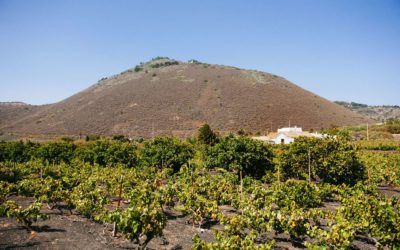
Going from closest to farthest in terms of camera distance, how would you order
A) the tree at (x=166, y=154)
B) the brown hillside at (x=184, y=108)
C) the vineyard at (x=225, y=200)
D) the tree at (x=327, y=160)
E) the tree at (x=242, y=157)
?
the vineyard at (x=225, y=200) < the tree at (x=327, y=160) < the tree at (x=242, y=157) < the tree at (x=166, y=154) < the brown hillside at (x=184, y=108)

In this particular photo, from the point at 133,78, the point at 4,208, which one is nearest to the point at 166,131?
the point at 133,78

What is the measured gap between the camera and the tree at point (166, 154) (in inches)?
857

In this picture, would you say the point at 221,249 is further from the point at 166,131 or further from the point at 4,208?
the point at 166,131

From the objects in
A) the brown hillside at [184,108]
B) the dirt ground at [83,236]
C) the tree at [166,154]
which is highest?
the brown hillside at [184,108]

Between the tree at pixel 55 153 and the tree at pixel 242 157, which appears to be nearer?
the tree at pixel 242 157

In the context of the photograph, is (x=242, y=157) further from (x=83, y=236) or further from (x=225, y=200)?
(x=83, y=236)

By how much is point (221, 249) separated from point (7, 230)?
727cm

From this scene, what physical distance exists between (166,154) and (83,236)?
488 inches

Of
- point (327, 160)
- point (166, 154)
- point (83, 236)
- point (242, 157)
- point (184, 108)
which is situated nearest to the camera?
point (83, 236)

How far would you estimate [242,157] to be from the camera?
19391 mm

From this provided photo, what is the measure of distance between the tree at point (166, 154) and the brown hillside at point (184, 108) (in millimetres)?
46947

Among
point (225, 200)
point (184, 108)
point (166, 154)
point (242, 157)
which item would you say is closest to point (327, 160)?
point (242, 157)

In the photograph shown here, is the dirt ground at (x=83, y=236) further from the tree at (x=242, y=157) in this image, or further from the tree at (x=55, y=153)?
the tree at (x=55, y=153)

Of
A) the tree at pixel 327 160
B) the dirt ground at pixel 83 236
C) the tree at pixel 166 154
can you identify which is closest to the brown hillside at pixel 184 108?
the tree at pixel 166 154
